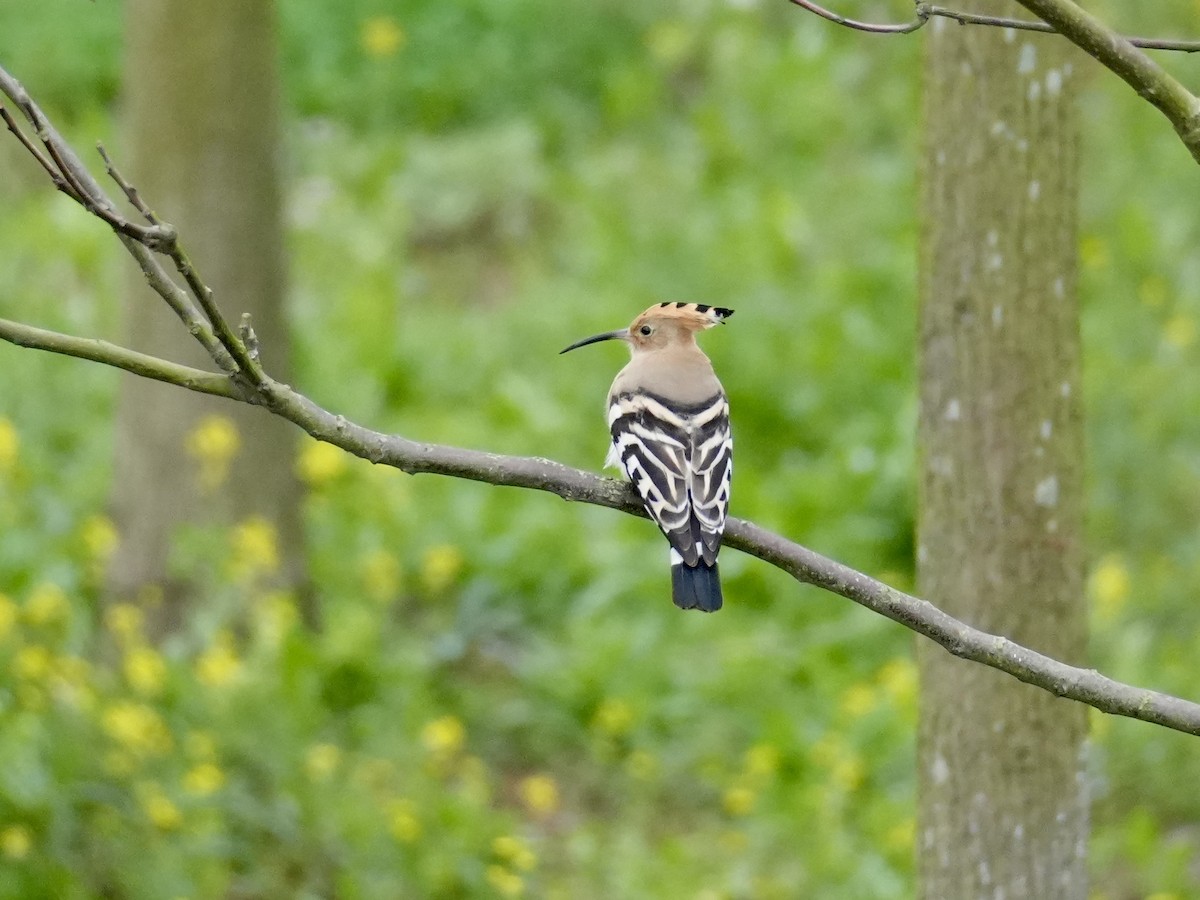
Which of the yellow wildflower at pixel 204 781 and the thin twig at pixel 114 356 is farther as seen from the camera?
the yellow wildflower at pixel 204 781

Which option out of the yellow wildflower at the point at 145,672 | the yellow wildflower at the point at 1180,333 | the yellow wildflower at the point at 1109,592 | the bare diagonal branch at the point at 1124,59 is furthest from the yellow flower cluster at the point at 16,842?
the yellow wildflower at the point at 1180,333

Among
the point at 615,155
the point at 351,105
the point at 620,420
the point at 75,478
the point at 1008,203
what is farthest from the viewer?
the point at 351,105

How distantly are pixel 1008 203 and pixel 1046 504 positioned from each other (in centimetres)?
67

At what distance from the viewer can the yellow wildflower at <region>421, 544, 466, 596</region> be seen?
6.00 metres

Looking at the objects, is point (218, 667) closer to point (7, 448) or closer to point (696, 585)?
point (7, 448)

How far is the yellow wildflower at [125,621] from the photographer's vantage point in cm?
526

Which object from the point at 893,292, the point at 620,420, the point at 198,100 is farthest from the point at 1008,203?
the point at 893,292

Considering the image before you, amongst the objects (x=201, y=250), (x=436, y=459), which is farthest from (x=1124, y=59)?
(x=201, y=250)

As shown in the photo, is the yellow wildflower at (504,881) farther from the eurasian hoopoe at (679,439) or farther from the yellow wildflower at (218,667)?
the eurasian hoopoe at (679,439)

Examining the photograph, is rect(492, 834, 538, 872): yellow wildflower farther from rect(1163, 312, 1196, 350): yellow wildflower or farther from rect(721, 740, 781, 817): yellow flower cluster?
rect(1163, 312, 1196, 350): yellow wildflower

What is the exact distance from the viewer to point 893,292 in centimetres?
797

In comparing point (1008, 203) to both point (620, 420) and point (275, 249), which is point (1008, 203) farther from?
point (275, 249)

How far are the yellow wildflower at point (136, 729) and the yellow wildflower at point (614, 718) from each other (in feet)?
5.12

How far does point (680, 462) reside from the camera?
344 centimetres
